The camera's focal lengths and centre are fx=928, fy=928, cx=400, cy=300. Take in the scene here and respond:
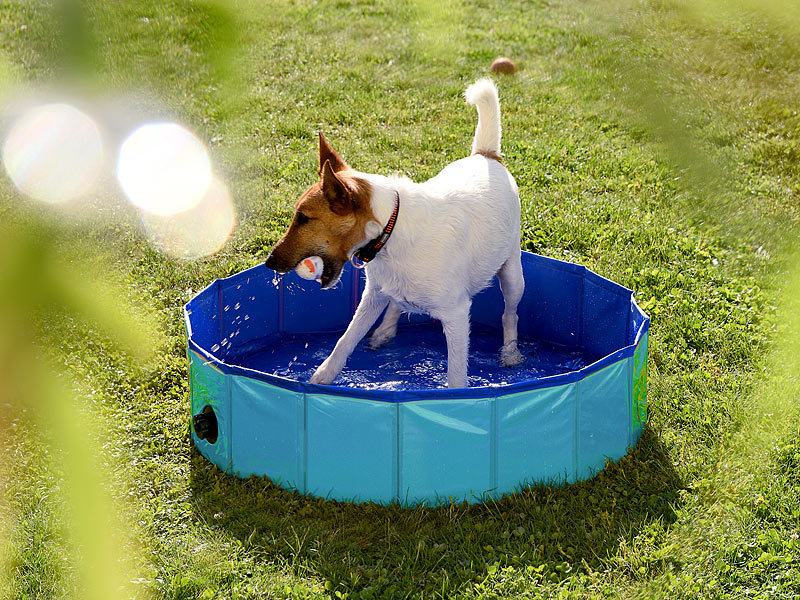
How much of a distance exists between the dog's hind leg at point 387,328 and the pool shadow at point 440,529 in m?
2.02

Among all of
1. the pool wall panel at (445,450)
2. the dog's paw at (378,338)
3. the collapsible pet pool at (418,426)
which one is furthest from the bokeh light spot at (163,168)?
the pool wall panel at (445,450)

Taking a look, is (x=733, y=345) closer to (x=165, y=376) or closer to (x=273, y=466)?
(x=273, y=466)

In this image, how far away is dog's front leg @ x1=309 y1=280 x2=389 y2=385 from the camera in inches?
249

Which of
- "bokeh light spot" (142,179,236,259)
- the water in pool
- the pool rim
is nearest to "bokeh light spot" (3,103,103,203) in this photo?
"bokeh light spot" (142,179,236,259)

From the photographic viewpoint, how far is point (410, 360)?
7.04 metres

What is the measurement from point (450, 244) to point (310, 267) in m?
0.93

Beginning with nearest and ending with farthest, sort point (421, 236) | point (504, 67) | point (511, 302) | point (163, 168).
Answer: point (421, 236)
point (511, 302)
point (163, 168)
point (504, 67)

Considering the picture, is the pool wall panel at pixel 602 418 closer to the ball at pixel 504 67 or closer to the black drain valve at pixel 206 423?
the black drain valve at pixel 206 423

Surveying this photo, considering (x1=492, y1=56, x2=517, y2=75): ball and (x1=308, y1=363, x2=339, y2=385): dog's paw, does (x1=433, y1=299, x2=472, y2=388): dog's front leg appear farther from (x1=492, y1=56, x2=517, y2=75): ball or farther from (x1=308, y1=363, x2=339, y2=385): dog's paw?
(x1=492, y1=56, x2=517, y2=75): ball

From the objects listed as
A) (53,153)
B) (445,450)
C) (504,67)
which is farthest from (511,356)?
(504,67)

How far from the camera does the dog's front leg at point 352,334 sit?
632 cm

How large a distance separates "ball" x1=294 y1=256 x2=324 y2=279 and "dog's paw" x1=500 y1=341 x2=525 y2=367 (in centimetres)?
204

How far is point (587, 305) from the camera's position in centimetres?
692

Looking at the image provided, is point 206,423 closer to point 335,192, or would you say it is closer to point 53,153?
point 335,192
